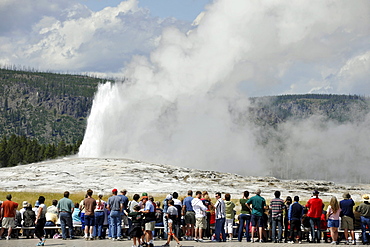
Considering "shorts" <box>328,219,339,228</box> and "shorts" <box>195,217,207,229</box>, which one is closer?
"shorts" <box>328,219,339,228</box>

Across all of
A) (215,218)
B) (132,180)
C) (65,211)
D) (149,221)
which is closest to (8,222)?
(65,211)

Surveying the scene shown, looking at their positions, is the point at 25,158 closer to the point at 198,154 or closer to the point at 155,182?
the point at 198,154

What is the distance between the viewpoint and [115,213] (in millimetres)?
22641

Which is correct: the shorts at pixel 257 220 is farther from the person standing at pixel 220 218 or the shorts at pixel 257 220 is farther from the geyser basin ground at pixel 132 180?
the geyser basin ground at pixel 132 180

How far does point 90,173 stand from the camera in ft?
181

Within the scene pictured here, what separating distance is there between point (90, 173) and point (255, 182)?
16812 millimetres

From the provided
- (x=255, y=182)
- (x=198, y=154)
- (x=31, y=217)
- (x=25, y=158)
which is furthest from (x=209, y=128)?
(x=31, y=217)

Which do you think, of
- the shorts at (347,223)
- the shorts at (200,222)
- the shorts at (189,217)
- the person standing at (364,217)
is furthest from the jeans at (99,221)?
the person standing at (364,217)

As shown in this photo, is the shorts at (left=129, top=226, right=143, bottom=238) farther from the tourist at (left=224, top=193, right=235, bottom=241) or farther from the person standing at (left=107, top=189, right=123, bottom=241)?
the tourist at (left=224, top=193, right=235, bottom=241)

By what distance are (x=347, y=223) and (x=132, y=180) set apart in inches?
1309

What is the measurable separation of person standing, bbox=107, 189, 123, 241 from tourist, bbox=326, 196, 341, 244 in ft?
27.6

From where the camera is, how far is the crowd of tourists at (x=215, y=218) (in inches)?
866

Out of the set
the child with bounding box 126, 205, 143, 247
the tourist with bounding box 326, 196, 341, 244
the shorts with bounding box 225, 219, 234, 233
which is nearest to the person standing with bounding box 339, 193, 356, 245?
the tourist with bounding box 326, 196, 341, 244

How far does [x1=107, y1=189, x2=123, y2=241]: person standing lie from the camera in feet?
73.8
